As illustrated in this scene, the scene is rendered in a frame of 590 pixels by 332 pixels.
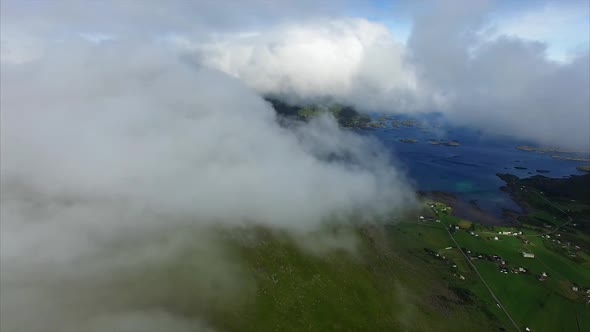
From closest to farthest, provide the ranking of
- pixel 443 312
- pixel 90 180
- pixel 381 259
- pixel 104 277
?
pixel 443 312, pixel 104 277, pixel 381 259, pixel 90 180

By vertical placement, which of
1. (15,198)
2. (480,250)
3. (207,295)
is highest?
(480,250)

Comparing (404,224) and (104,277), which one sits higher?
(404,224)

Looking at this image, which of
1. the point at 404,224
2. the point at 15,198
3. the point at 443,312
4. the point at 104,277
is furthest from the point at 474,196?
the point at 15,198

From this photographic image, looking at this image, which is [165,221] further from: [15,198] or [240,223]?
[15,198]

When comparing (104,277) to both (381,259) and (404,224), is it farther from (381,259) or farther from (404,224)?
(404,224)

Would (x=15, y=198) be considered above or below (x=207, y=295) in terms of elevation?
below

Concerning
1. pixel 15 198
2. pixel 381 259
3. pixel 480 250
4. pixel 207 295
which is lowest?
pixel 15 198

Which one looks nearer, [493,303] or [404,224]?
[493,303]

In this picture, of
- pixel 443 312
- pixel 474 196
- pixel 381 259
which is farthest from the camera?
pixel 474 196

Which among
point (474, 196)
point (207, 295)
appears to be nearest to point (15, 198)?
point (207, 295)
